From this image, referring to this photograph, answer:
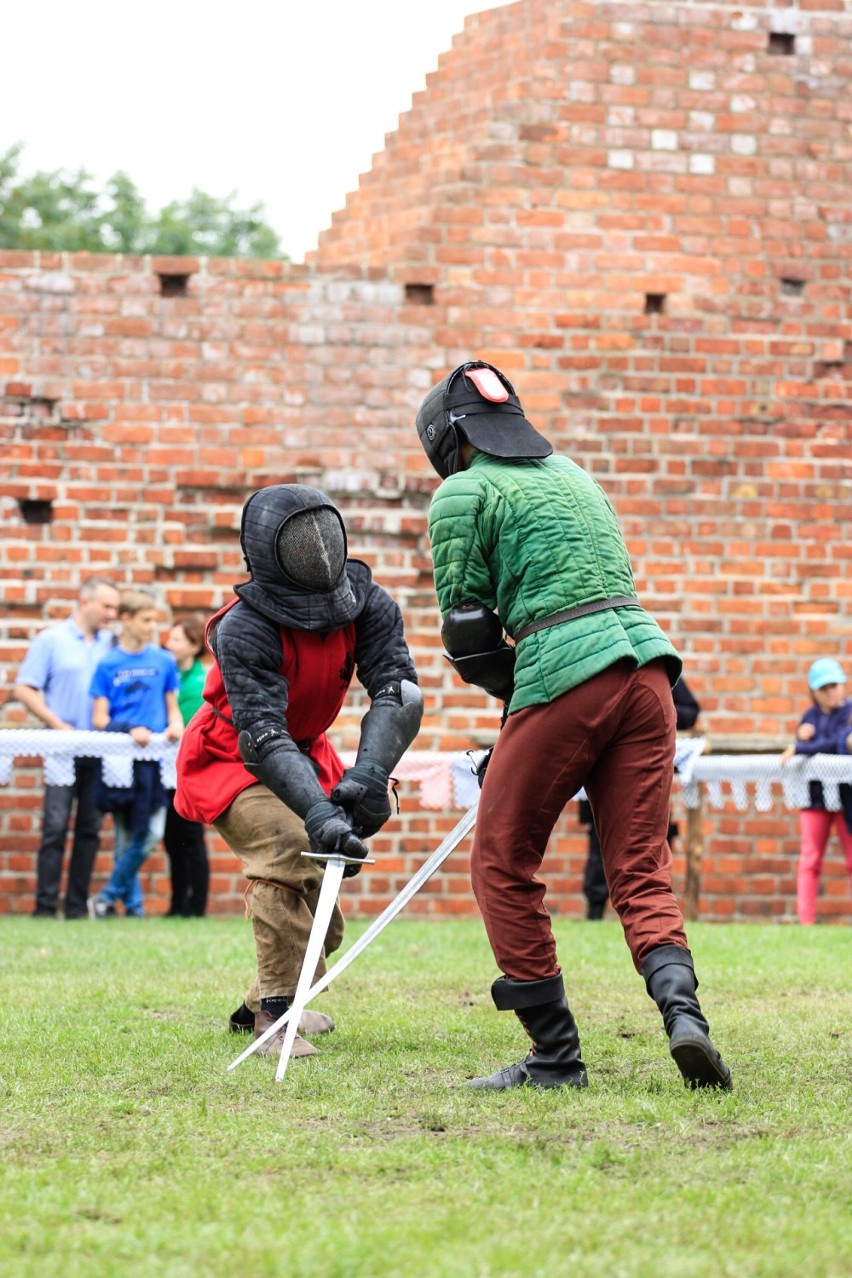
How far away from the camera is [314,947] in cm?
491

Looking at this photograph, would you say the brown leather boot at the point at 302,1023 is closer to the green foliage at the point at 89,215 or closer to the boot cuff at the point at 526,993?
the boot cuff at the point at 526,993

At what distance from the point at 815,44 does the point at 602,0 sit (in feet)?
5.04

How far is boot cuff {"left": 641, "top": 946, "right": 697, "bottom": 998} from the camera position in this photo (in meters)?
4.48

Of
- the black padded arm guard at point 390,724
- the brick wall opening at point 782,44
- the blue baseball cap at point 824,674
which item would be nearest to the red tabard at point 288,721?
the black padded arm guard at point 390,724

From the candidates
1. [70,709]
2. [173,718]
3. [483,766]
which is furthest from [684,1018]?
[70,709]

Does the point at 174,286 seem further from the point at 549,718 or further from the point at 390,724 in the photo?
the point at 549,718

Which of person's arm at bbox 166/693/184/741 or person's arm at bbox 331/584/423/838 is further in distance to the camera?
person's arm at bbox 166/693/184/741

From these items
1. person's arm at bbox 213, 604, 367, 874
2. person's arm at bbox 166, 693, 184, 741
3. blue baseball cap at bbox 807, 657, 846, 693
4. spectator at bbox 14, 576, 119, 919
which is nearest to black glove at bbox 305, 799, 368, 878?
person's arm at bbox 213, 604, 367, 874

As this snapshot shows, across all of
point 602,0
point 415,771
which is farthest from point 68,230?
point 415,771

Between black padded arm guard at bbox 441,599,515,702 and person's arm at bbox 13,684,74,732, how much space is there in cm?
606

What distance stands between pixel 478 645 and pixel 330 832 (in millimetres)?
687

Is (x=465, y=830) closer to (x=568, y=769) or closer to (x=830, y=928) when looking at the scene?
(x=568, y=769)

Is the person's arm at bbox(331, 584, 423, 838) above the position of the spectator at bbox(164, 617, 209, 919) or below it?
above

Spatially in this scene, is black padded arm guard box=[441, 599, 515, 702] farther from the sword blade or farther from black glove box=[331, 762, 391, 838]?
the sword blade
